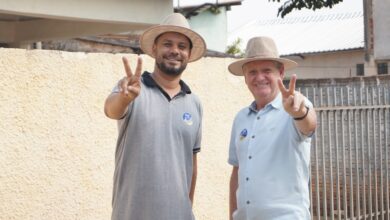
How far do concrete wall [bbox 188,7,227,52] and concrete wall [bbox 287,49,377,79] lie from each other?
8.82 ft

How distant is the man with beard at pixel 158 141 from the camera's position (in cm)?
344

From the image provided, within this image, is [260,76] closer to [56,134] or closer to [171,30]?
[171,30]

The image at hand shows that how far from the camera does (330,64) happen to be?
24.3 meters

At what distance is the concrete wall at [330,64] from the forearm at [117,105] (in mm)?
20208

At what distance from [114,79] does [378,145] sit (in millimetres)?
3650

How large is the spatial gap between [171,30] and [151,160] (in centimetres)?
71

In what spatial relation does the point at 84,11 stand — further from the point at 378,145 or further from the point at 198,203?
the point at 378,145

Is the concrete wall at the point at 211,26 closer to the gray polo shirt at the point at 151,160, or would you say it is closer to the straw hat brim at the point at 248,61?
the straw hat brim at the point at 248,61

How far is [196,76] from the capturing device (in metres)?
5.61

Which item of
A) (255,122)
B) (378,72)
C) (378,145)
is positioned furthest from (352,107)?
(378,72)

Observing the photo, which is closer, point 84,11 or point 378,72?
point 84,11

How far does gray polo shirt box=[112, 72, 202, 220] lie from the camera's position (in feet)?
11.3

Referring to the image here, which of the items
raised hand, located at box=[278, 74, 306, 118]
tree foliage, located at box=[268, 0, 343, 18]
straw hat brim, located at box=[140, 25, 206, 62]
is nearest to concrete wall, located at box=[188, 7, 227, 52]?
tree foliage, located at box=[268, 0, 343, 18]

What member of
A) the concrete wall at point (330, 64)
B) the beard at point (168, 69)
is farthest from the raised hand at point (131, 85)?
the concrete wall at point (330, 64)
